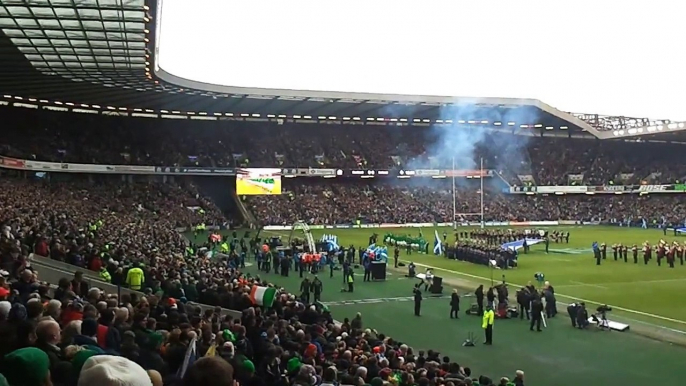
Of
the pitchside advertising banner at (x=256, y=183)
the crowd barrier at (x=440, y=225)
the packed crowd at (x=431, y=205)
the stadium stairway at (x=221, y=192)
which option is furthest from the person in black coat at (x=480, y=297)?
the stadium stairway at (x=221, y=192)

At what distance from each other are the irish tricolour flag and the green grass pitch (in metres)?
5.10

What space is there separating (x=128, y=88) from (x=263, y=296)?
1587 inches

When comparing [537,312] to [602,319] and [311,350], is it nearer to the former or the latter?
[602,319]

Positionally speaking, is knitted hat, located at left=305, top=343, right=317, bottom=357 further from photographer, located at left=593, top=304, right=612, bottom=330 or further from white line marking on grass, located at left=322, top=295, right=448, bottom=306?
white line marking on grass, located at left=322, top=295, right=448, bottom=306

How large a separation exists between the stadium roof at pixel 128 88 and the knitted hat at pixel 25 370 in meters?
26.7

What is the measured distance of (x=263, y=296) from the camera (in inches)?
669

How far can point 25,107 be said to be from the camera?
65000 millimetres

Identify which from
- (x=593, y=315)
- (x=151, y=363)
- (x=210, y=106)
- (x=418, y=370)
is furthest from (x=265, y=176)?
(x=151, y=363)

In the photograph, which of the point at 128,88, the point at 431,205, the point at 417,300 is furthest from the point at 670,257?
the point at 431,205

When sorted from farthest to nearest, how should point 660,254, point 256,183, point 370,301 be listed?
point 256,183 → point 660,254 → point 370,301

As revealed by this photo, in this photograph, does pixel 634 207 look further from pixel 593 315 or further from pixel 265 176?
pixel 593 315

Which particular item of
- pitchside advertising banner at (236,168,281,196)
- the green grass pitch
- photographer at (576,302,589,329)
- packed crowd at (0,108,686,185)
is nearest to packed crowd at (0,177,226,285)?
pitchside advertising banner at (236,168,281,196)

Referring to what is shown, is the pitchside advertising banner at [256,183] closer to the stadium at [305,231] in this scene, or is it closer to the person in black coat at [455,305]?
the stadium at [305,231]

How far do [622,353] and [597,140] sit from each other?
262ft
